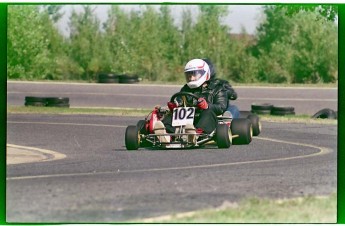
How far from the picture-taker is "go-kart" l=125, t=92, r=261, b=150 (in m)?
16.1

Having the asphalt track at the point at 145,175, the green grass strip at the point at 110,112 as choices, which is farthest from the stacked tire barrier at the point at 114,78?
the asphalt track at the point at 145,175

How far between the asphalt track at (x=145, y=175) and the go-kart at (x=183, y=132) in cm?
16

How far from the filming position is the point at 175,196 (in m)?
11.4

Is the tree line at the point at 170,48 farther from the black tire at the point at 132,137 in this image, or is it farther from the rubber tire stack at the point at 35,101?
the black tire at the point at 132,137

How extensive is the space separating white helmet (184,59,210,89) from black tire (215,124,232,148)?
1.09 meters

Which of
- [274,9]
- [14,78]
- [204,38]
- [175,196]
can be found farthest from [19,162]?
[204,38]

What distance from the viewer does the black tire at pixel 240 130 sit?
16672 millimetres

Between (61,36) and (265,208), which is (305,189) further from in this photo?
(61,36)

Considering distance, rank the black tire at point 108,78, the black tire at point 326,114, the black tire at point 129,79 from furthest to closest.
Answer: the black tire at point 129,79 < the black tire at point 108,78 < the black tire at point 326,114

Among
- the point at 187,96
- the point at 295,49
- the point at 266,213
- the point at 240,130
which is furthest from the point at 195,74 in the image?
the point at 295,49

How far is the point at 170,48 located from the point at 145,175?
1542 cm

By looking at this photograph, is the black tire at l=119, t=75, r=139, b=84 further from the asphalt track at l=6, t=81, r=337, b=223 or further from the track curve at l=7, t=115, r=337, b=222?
the track curve at l=7, t=115, r=337, b=222

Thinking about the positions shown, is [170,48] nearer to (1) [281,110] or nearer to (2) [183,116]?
(1) [281,110]

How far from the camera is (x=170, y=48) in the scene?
28.4 m
